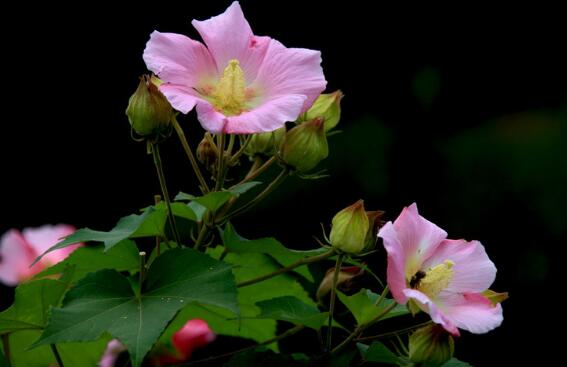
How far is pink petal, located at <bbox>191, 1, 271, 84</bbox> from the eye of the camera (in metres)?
0.97

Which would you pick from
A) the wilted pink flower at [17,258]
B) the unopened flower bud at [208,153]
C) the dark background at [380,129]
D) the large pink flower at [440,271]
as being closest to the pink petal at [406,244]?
the large pink flower at [440,271]

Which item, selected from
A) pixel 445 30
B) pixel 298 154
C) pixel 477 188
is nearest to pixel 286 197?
pixel 477 188

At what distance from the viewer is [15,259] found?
1243mm

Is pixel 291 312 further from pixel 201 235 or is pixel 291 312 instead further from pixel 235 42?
pixel 235 42

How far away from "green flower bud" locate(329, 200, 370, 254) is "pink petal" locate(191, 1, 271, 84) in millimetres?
175

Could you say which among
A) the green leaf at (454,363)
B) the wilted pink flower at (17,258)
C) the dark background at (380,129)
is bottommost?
the dark background at (380,129)

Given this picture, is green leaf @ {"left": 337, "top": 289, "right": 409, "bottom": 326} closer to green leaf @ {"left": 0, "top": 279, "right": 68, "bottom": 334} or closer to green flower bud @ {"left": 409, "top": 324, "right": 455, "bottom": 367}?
green flower bud @ {"left": 409, "top": 324, "right": 455, "bottom": 367}

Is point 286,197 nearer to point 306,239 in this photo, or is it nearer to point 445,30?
point 306,239

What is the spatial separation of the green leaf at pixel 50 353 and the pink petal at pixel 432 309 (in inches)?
16.1

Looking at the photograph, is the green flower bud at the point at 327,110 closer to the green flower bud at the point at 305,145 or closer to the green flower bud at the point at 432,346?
the green flower bud at the point at 305,145

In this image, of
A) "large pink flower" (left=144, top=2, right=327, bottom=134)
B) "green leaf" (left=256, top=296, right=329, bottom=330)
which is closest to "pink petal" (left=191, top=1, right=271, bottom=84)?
"large pink flower" (left=144, top=2, right=327, bottom=134)

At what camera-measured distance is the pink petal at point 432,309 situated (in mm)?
828

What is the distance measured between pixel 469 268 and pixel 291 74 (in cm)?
25

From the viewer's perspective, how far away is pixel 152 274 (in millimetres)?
906
